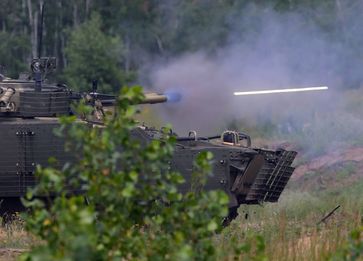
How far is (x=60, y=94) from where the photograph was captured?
14758mm

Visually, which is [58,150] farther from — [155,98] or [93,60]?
[93,60]

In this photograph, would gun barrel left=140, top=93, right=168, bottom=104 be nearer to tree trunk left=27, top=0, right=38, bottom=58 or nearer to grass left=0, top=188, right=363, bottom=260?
grass left=0, top=188, right=363, bottom=260

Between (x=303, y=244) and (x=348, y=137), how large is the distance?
1493 centimetres

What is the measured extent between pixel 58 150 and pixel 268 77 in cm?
904

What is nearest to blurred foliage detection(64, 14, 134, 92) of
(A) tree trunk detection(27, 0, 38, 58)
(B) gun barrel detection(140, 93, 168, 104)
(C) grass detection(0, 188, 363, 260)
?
(A) tree trunk detection(27, 0, 38, 58)

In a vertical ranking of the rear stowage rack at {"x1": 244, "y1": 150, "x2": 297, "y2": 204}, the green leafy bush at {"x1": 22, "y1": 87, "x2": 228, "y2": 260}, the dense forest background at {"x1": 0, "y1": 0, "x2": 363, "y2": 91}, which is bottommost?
the rear stowage rack at {"x1": 244, "y1": 150, "x2": 297, "y2": 204}

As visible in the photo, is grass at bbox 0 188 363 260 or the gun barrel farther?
the gun barrel

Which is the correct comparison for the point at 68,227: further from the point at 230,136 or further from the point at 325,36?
the point at 325,36

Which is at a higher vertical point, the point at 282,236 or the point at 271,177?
the point at 282,236

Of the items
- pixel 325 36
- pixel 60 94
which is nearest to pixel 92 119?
pixel 60 94

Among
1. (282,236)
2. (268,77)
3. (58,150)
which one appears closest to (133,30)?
(268,77)

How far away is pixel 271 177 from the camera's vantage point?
15336 millimetres

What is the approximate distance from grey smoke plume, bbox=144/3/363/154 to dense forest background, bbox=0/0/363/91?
0.26m

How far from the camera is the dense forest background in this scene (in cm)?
2544
